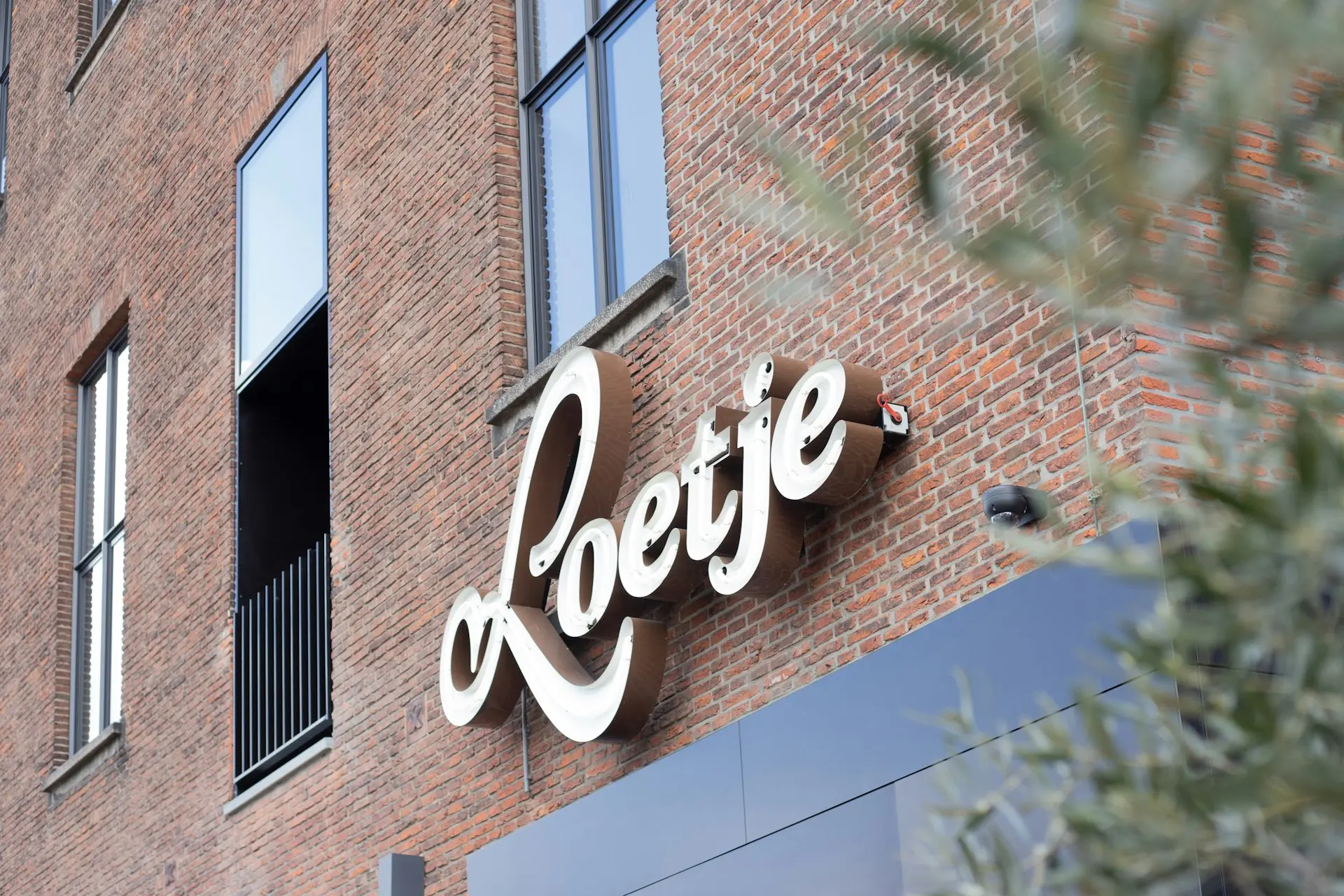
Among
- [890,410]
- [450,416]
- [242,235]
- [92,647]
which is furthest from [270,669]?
[890,410]

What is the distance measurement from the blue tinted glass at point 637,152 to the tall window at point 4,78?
500 inches

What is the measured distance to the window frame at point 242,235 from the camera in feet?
43.1

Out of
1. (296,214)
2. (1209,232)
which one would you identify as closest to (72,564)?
(296,214)

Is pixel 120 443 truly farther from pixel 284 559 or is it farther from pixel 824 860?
pixel 824 860

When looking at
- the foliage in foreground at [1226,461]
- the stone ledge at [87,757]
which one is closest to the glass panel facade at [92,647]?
the stone ledge at [87,757]

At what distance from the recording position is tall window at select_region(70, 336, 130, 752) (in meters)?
16.0

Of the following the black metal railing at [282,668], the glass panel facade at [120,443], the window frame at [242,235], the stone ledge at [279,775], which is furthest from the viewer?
the glass panel facade at [120,443]

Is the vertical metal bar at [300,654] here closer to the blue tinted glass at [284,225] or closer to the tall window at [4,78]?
the blue tinted glass at [284,225]

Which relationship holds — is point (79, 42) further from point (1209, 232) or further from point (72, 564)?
point (1209, 232)

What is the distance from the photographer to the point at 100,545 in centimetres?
1644

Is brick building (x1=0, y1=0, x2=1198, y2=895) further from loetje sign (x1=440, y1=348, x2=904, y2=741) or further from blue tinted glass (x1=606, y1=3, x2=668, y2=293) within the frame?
loetje sign (x1=440, y1=348, x2=904, y2=741)

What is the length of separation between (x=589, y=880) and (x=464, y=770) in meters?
1.53

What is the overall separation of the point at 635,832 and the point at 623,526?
141cm

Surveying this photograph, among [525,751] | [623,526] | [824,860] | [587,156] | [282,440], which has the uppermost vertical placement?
[282,440]
